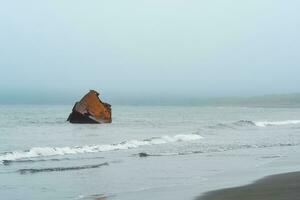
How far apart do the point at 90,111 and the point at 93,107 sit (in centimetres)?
60

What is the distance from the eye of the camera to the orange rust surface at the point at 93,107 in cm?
5956

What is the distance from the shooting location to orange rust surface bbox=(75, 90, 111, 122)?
5956 cm

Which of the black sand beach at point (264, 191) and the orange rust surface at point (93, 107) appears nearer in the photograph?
the black sand beach at point (264, 191)

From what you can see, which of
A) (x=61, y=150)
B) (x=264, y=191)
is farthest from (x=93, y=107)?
(x=264, y=191)

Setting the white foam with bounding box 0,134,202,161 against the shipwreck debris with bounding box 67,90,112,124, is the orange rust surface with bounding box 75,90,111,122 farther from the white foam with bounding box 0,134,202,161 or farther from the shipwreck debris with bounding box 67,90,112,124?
the white foam with bounding box 0,134,202,161

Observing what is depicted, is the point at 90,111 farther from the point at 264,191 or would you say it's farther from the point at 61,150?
the point at 264,191

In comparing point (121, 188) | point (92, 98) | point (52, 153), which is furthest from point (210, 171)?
point (92, 98)

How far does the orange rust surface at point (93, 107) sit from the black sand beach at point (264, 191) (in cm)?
4612

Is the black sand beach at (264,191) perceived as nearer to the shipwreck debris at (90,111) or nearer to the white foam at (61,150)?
the white foam at (61,150)

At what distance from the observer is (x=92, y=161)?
21.6 meters

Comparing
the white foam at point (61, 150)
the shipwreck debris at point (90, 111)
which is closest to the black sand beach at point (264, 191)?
the white foam at point (61, 150)

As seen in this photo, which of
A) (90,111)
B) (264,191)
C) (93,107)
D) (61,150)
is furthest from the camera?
(93,107)

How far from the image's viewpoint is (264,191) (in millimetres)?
12281

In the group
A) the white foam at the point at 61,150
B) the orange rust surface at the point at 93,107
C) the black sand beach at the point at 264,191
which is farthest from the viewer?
A: the orange rust surface at the point at 93,107
